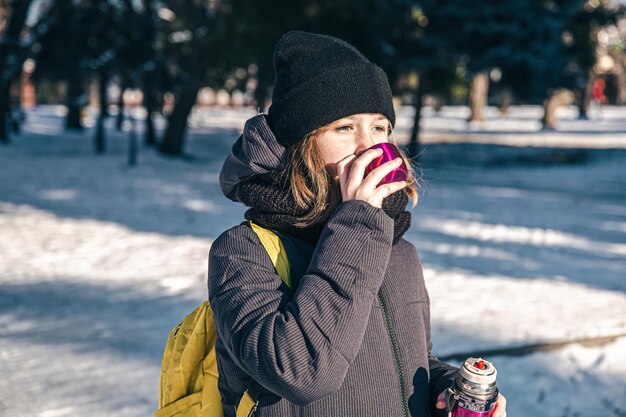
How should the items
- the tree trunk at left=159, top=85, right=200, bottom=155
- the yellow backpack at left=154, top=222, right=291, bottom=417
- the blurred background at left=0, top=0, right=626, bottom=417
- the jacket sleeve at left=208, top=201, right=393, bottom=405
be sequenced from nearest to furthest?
the jacket sleeve at left=208, top=201, right=393, bottom=405, the yellow backpack at left=154, top=222, right=291, bottom=417, the blurred background at left=0, top=0, right=626, bottom=417, the tree trunk at left=159, top=85, right=200, bottom=155

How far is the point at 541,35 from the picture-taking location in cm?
1677

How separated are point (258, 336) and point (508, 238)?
7242 millimetres

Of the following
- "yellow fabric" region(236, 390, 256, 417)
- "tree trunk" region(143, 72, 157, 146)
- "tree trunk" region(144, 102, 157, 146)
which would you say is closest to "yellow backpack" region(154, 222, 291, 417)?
"yellow fabric" region(236, 390, 256, 417)

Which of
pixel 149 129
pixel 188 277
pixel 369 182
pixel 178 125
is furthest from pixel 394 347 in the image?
pixel 149 129

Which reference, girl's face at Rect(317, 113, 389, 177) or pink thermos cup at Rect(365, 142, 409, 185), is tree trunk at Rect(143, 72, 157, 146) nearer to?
girl's face at Rect(317, 113, 389, 177)

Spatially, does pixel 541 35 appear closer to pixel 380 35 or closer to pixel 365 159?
pixel 380 35

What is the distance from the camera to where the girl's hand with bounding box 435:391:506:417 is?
1.55 meters

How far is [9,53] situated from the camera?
17.3 m

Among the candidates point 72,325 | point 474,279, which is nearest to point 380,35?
point 474,279

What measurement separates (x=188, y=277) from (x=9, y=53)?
556 inches

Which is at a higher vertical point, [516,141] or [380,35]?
[380,35]

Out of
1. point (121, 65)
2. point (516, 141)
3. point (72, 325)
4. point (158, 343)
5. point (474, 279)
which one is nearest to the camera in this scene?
point (158, 343)

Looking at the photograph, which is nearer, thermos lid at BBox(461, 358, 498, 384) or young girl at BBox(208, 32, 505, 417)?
young girl at BBox(208, 32, 505, 417)

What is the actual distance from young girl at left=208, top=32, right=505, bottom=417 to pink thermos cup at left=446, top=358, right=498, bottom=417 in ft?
0.28
